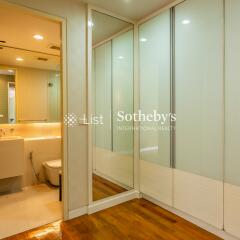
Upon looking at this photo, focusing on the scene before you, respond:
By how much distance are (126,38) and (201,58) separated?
4.23 ft

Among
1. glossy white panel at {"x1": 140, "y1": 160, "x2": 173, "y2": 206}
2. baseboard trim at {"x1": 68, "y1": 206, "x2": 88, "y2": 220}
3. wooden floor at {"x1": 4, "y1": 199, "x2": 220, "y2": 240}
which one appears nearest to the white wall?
wooden floor at {"x1": 4, "y1": 199, "x2": 220, "y2": 240}

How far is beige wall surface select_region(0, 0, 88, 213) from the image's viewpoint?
7.84 feet

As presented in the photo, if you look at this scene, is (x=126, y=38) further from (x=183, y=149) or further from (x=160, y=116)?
(x=183, y=149)

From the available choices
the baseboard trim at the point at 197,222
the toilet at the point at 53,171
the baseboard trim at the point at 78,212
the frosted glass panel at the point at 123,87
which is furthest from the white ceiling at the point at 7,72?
the baseboard trim at the point at 197,222

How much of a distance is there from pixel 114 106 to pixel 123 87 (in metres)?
0.33

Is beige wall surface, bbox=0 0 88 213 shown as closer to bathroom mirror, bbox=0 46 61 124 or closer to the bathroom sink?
the bathroom sink

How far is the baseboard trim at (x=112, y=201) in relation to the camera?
2640 mm

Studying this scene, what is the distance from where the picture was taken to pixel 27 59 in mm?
3664

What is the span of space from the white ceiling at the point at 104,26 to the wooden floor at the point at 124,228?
2.28m

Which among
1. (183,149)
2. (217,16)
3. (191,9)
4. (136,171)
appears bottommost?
(136,171)

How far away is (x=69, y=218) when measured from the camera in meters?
2.45

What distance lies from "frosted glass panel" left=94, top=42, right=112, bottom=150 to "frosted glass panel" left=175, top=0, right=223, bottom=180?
42.2 inches

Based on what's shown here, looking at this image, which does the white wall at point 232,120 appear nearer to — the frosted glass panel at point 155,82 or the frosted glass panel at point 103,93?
the frosted glass panel at point 155,82

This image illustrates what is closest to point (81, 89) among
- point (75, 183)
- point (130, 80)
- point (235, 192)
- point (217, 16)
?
point (130, 80)
